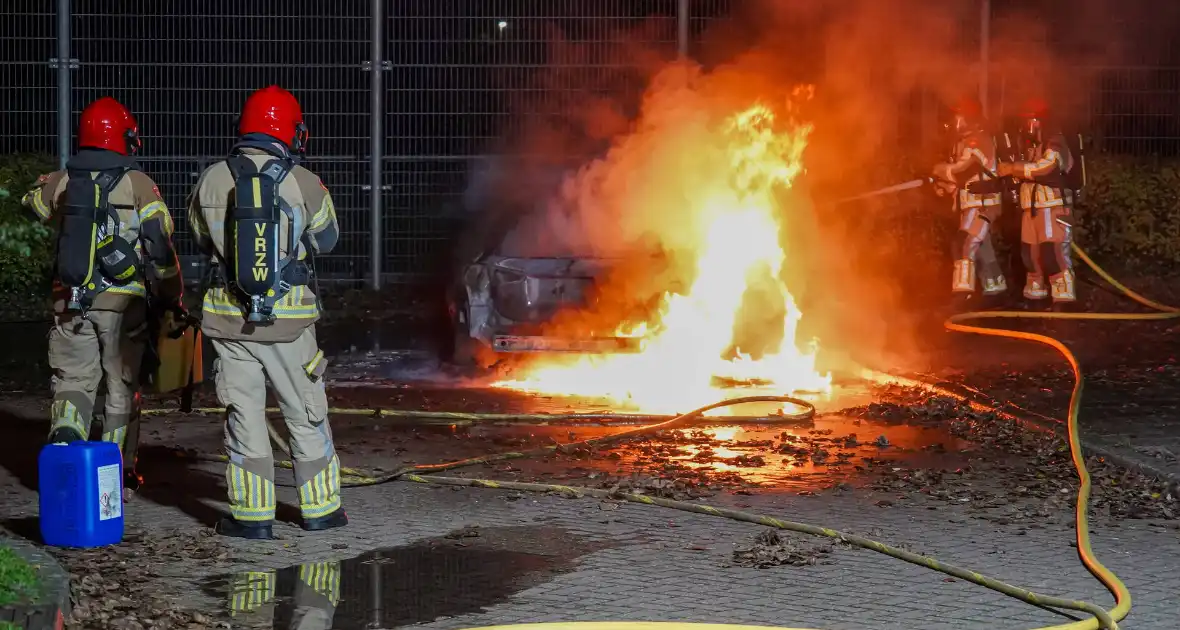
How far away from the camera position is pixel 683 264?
11.8 metres

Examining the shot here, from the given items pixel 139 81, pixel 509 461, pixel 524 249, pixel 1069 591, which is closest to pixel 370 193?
pixel 139 81

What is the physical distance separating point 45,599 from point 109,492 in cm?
131

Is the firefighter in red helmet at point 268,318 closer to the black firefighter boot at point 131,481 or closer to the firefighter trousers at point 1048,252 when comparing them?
the black firefighter boot at point 131,481

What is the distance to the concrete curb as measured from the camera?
5273mm

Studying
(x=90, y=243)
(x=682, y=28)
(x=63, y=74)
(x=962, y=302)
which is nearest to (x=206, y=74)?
(x=63, y=74)

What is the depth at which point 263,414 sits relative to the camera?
23.1 ft

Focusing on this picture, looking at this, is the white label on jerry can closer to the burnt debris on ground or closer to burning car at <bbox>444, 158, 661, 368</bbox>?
the burnt debris on ground

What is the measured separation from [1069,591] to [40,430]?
6.62m

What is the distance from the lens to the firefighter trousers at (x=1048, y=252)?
637 inches

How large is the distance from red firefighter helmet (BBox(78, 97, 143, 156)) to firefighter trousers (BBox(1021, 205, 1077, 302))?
11.0 meters

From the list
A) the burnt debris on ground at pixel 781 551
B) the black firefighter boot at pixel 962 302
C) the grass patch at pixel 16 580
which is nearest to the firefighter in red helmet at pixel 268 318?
the grass patch at pixel 16 580

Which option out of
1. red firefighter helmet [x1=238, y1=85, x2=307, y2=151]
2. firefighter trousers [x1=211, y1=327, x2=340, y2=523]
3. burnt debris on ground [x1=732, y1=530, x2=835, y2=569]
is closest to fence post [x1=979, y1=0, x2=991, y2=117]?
burnt debris on ground [x1=732, y1=530, x2=835, y2=569]

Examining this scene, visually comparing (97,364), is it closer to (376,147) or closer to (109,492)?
(109,492)

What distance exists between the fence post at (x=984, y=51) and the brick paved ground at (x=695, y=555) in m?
11.1
